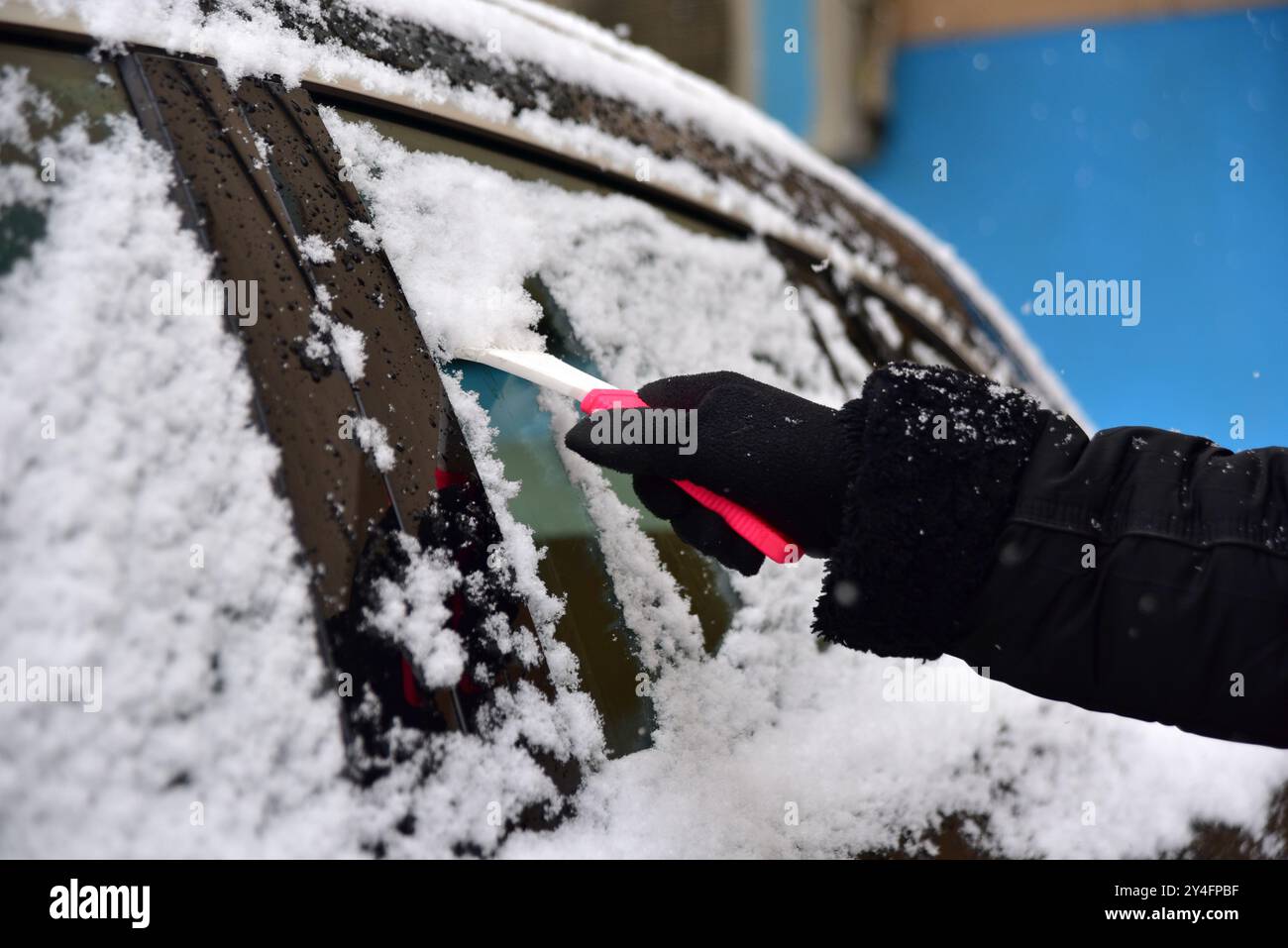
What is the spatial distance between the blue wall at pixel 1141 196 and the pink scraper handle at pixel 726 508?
370cm

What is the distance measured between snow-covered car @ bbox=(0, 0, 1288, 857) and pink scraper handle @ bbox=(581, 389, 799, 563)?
105mm

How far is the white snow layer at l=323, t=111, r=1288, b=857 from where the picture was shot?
3.99 feet

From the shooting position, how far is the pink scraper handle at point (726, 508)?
48.1 inches

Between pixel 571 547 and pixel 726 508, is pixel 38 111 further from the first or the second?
pixel 726 508

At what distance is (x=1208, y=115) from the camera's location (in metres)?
4.94

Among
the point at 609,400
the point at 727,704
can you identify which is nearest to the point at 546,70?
the point at 609,400

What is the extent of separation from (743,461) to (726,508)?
2.6 inches

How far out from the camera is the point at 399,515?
105cm

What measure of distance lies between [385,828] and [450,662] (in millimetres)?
166

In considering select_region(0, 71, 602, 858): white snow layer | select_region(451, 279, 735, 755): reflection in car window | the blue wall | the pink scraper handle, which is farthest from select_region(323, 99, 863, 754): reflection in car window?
the blue wall

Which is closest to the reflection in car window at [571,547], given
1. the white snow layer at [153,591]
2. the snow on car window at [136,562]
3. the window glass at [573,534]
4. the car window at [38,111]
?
the window glass at [573,534]
